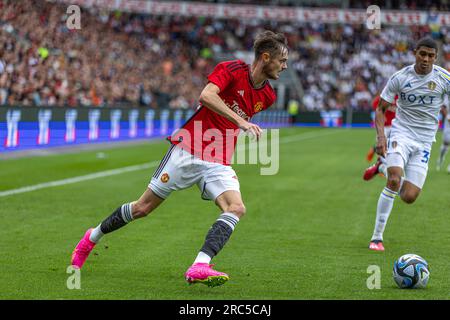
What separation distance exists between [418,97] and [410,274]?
3.34m

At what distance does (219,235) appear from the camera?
746cm

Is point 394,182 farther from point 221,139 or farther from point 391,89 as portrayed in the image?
point 221,139

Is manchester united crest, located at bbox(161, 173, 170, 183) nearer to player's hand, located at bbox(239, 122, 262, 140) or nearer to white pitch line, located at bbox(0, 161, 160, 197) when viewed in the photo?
player's hand, located at bbox(239, 122, 262, 140)

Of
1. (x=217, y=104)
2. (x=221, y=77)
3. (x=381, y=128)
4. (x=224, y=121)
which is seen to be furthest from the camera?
(x=381, y=128)

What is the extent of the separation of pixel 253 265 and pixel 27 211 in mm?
5192

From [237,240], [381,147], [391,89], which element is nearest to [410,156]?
[381,147]

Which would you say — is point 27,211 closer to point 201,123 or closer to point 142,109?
point 201,123

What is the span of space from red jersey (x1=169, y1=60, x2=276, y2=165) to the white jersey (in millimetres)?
2969

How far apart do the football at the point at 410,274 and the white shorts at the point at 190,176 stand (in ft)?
5.25

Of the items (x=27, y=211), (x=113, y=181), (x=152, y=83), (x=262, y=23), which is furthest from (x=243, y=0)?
(x=27, y=211)

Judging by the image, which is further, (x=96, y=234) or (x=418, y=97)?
(x=418, y=97)

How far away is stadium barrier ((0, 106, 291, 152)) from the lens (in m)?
24.3

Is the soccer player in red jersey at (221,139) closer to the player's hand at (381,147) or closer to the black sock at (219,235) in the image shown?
the black sock at (219,235)

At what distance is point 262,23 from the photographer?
207 ft
